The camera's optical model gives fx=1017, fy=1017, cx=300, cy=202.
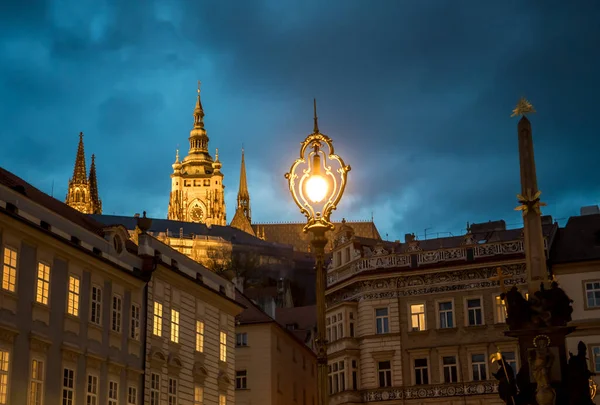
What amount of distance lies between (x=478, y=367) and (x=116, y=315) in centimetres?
2314

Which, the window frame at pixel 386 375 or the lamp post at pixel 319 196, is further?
the window frame at pixel 386 375

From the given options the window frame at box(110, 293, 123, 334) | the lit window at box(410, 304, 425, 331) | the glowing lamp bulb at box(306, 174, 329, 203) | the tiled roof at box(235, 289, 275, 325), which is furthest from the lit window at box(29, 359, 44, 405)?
the tiled roof at box(235, 289, 275, 325)

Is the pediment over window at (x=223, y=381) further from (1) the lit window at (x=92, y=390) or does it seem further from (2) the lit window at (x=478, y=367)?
(2) the lit window at (x=478, y=367)

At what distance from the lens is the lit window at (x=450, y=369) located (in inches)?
2199

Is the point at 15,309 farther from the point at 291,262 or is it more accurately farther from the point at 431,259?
the point at 291,262

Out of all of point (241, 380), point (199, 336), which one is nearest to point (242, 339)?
point (241, 380)

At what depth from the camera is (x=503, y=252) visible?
56.5 meters

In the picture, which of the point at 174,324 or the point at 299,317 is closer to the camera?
the point at 174,324

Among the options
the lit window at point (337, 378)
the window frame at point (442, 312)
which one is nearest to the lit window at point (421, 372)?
the window frame at point (442, 312)

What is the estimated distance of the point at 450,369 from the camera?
5612 centimetres

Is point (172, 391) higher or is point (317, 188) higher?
point (172, 391)

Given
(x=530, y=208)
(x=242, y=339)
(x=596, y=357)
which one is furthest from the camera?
(x=242, y=339)

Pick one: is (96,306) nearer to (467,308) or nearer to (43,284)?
(43,284)

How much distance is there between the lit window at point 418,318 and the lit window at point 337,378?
16.0ft
